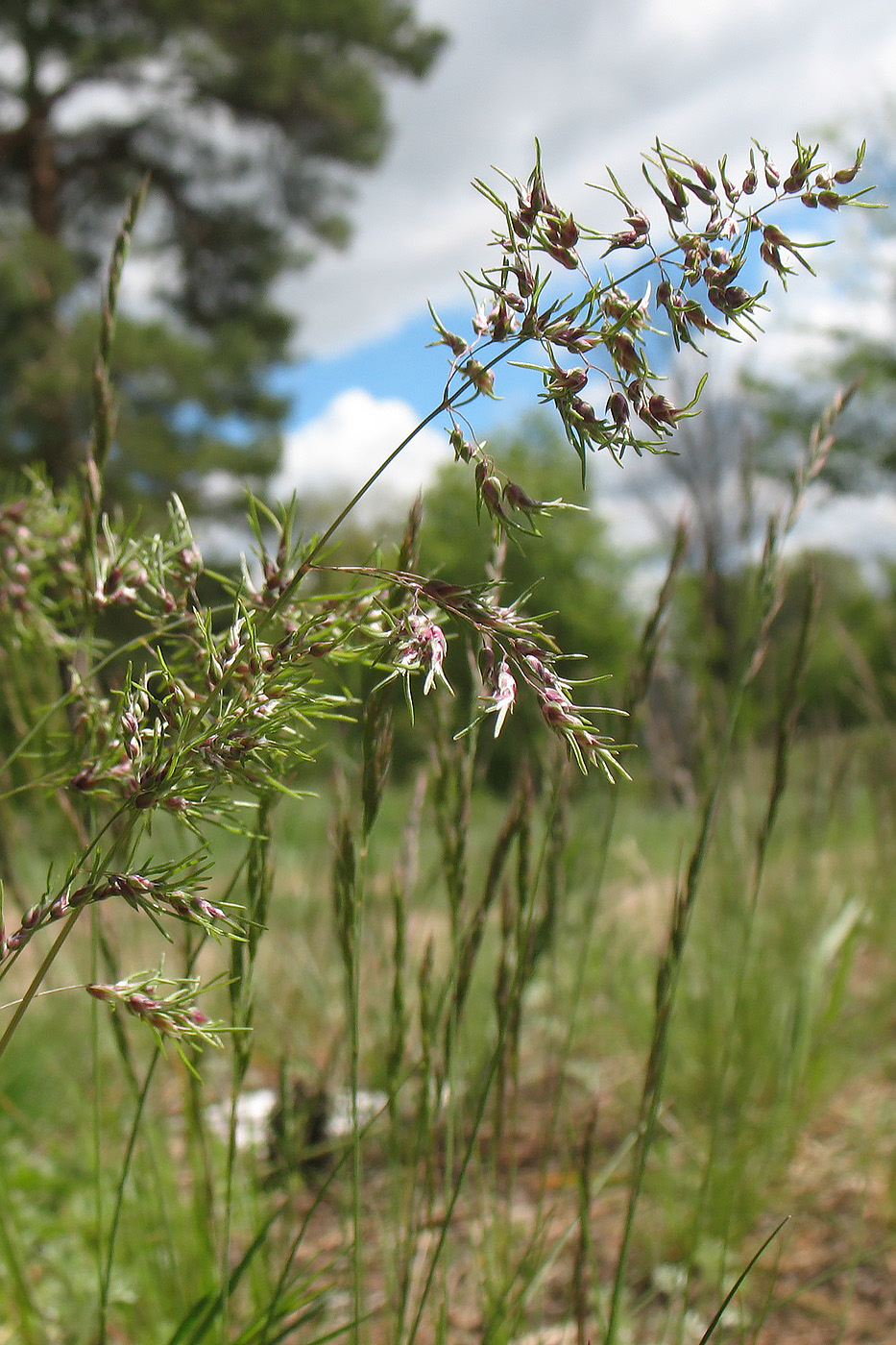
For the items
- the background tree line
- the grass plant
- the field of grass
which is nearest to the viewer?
the grass plant

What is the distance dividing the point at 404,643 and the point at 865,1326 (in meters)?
1.77

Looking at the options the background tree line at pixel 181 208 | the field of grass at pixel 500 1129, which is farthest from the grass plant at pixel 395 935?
the background tree line at pixel 181 208

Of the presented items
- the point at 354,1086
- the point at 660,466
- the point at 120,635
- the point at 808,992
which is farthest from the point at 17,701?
the point at 660,466

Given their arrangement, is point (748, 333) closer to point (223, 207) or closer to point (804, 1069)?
point (804, 1069)

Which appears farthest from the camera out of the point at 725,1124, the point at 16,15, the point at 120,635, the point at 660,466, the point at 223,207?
the point at 660,466

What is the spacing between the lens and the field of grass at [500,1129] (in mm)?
1102

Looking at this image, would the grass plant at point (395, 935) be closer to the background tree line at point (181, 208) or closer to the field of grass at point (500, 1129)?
the field of grass at point (500, 1129)

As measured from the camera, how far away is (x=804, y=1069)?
2189mm

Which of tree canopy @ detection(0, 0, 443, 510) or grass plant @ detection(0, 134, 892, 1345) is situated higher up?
tree canopy @ detection(0, 0, 443, 510)

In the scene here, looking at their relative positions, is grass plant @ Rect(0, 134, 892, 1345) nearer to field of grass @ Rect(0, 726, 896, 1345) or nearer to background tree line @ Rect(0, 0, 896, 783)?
field of grass @ Rect(0, 726, 896, 1345)

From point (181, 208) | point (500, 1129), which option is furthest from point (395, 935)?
point (181, 208)

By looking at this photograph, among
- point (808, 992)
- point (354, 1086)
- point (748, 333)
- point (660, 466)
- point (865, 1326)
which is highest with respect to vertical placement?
point (660, 466)

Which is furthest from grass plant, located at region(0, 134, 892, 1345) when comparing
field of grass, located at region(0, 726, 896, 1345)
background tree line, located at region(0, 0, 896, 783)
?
background tree line, located at region(0, 0, 896, 783)

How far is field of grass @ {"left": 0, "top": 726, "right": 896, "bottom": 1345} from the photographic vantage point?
1102 millimetres
